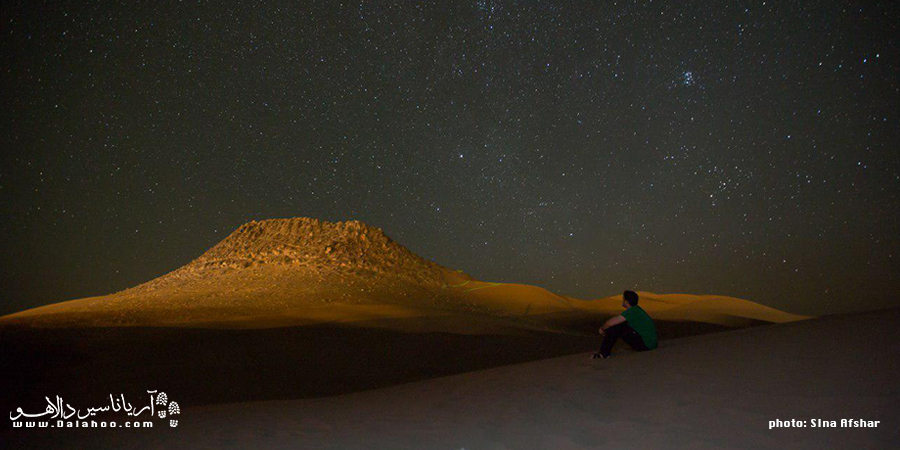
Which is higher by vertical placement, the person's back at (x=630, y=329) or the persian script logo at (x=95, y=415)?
the person's back at (x=630, y=329)

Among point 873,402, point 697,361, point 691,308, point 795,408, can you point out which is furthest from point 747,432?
point 691,308

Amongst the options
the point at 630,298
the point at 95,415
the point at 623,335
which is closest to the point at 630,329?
the point at 623,335

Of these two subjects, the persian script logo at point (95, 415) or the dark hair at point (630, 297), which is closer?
the persian script logo at point (95, 415)

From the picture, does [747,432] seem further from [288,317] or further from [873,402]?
[288,317]

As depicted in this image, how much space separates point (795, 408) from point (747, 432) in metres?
0.83

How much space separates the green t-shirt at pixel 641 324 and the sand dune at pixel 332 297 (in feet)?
43.1

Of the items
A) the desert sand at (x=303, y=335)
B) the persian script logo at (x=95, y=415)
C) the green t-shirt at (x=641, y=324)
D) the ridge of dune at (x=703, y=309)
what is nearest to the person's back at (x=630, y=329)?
the green t-shirt at (x=641, y=324)

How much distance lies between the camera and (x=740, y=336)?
34.8 feet

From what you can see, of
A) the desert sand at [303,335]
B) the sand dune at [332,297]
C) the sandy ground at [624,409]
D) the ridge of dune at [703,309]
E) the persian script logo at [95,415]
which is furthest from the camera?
the ridge of dune at [703,309]

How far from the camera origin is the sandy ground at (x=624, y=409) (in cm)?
545

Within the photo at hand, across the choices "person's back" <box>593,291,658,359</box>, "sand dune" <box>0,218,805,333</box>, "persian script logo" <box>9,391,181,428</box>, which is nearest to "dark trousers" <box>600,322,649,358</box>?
"person's back" <box>593,291,658,359</box>

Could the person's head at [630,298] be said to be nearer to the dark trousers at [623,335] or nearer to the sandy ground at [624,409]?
the dark trousers at [623,335]

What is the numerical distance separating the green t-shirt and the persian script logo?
7.73m

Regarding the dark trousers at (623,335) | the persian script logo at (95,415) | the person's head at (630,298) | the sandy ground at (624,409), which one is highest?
the person's head at (630,298)
